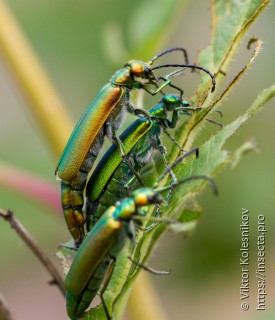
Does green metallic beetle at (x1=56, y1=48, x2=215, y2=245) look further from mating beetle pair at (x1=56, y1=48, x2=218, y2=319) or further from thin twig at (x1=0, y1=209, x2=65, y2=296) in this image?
thin twig at (x1=0, y1=209, x2=65, y2=296)

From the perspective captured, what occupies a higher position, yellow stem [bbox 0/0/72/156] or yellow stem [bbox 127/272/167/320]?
yellow stem [bbox 0/0/72/156]

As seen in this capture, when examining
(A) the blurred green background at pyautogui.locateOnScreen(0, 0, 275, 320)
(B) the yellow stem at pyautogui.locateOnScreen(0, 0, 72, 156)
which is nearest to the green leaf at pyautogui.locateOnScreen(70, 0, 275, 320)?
(B) the yellow stem at pyautogui.locateOnScreen(0, 0, 72, 156)

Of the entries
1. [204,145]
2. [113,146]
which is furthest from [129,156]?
[204,145]

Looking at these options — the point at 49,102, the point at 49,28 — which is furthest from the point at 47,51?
the point at 49,102

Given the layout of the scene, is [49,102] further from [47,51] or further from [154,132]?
[47,51]

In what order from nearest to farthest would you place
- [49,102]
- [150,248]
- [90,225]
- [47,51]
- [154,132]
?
[150,248], [90,225], [154,132], [49,102], [47,51]

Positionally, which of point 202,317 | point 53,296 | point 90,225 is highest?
point 90,225
